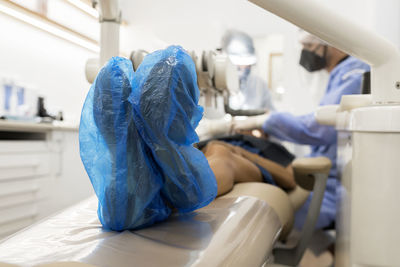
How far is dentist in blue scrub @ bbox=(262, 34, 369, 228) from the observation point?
153cm

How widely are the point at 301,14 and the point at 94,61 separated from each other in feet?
2.18

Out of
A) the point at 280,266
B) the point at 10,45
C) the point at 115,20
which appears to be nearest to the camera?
the point at 115,20

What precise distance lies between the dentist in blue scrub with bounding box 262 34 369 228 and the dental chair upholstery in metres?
0.85

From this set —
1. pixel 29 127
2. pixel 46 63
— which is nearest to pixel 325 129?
pixel 29 127

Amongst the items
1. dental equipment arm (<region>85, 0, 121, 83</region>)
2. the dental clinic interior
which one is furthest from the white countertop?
dental equipment arm (<region>85, 0, 121, 83</region>)

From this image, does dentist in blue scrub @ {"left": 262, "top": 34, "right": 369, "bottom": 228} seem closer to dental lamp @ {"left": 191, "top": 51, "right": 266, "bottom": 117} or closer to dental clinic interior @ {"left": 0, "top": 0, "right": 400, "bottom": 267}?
dental clinic interior @ {"left": 0, "top": 0, "right": 400, "bottom": 267}

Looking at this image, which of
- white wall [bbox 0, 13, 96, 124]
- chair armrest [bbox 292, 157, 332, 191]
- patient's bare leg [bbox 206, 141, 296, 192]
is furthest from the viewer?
white wall [bbox 0, 13, 96, 124]

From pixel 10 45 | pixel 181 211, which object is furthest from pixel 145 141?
pixel 10 45

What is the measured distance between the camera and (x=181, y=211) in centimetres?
70

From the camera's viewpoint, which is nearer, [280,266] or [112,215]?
[112,215]

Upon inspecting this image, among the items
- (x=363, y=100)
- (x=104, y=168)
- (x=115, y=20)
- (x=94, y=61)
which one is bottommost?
(x=104, y=168)

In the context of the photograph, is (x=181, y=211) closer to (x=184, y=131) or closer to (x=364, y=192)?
(x=184, y=131)

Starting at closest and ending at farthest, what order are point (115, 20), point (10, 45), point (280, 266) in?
point (115, 20) → point (280, 266) → point (10, 45)

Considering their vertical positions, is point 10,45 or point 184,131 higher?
point 10,45
